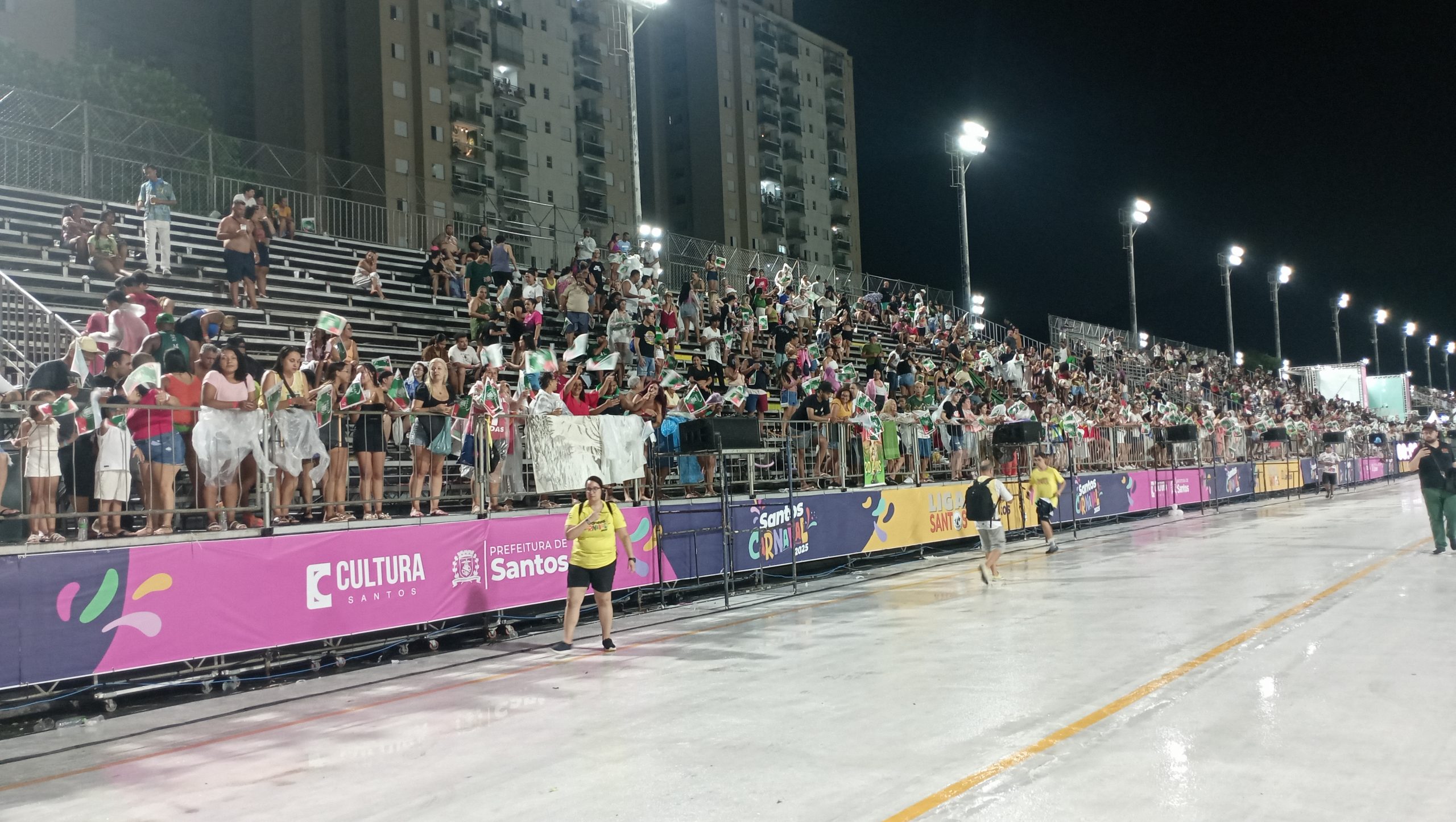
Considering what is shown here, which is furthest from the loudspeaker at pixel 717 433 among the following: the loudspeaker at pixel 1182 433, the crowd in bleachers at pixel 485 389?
the loudspeaker at pixel 1182 433

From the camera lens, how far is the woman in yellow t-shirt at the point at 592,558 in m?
11.6

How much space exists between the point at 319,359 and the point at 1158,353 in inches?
1775

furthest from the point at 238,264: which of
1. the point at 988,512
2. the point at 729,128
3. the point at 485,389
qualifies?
the point at 729,128

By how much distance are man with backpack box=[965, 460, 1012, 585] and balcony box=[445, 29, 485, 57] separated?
189 feet

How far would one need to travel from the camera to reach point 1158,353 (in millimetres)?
50625

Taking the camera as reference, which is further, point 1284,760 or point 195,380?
point 195,380

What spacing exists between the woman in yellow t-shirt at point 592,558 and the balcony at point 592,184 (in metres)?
66.2

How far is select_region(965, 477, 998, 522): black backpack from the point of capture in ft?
53.5

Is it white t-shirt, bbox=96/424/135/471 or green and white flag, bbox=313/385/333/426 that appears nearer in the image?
white t-shirt, bbox=96/424/135/471

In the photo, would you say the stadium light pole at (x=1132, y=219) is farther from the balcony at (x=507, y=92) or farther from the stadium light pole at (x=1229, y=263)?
the balcony at (x=507, y=92)

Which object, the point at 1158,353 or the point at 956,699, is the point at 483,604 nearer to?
the point at 956,699

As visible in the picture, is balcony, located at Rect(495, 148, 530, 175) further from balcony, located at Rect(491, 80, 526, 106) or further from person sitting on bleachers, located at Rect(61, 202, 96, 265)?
person sitting on bleachers, located at Rect(61, 202, 96, 265)

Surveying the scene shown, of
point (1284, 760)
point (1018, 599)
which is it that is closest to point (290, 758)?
point (1284, 760)

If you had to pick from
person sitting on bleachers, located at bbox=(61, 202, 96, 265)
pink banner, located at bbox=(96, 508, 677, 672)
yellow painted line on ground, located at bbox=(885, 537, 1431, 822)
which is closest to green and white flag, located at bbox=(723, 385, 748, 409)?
pink banner, located at bbox=(96, 508, 677, 672)
